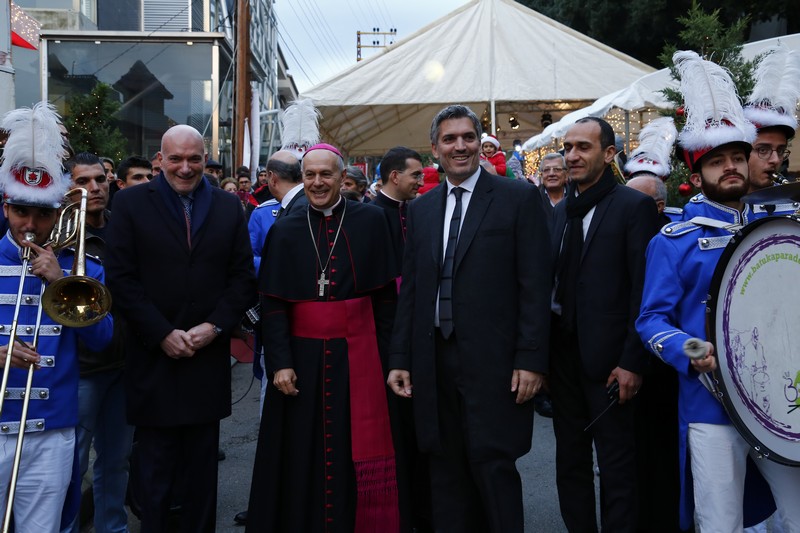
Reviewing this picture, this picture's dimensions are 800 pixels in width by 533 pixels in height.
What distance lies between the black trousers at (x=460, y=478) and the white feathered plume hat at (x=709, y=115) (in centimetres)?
143

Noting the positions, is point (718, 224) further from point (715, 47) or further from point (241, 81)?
point (241, 81)

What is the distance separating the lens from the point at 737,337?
2.97 meters

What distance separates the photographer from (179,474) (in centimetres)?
418

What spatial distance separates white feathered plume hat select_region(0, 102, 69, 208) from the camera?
3.39 m

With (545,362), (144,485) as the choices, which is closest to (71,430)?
(144,485)

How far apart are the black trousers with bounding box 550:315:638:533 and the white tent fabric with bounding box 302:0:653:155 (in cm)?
991

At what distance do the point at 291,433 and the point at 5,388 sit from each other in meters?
1.50

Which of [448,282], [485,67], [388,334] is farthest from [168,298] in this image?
[485,67]

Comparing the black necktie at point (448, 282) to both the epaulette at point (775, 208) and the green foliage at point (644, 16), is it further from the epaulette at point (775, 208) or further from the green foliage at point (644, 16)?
the green foliage at point (644, 16)

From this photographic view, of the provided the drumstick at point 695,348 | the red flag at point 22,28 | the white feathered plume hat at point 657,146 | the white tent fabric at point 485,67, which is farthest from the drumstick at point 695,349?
the white tent fabric at point 485,67

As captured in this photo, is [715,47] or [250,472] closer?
[250,472]

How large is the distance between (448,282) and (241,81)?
10980mm

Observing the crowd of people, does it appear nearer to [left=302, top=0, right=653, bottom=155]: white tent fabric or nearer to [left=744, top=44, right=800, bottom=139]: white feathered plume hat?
[left=744, top=44, right=800, bottom=139]: white feathered plume hat

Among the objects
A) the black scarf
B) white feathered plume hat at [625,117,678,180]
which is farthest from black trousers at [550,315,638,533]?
white feathered plume hat at [625,117,678,180]
